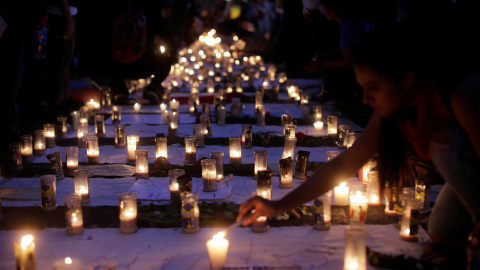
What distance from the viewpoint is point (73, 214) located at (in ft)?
10.8

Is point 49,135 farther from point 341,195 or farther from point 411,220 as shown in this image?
point 411,220

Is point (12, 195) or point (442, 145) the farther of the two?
point (12, 195)

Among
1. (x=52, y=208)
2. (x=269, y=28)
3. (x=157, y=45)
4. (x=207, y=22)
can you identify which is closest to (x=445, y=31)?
(x=52, y=208)

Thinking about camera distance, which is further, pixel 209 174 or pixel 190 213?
pixel 209 174

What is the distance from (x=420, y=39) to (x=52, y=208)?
2.52m

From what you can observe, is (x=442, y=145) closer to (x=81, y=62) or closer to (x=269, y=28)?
(x=81, y=62)

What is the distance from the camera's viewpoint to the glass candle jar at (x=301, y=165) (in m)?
4.42

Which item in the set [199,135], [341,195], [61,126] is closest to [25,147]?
[61,126]

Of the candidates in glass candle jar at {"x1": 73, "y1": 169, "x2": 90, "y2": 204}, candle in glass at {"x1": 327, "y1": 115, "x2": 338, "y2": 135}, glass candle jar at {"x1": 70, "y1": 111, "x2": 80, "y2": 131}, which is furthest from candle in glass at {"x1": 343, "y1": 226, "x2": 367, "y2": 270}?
glass candle jar at {"x1": 70, "y1": 111, "x2": 80, "y2": 131}

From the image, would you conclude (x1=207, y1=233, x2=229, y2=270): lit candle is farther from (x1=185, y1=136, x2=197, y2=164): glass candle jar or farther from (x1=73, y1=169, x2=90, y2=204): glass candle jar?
(x1=185, y1=136, x2=197, y2=164): glass candle jar

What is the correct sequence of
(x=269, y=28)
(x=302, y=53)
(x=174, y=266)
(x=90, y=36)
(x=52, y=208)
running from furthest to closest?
1. (x=269, y=28)
2. (x=302, y=53)
3. (x=90, y=36)
4. (x=52, y=208)
5. (x=174, y=266)

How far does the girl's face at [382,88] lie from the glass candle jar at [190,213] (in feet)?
4.05

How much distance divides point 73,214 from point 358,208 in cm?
167

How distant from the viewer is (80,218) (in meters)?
3.32
